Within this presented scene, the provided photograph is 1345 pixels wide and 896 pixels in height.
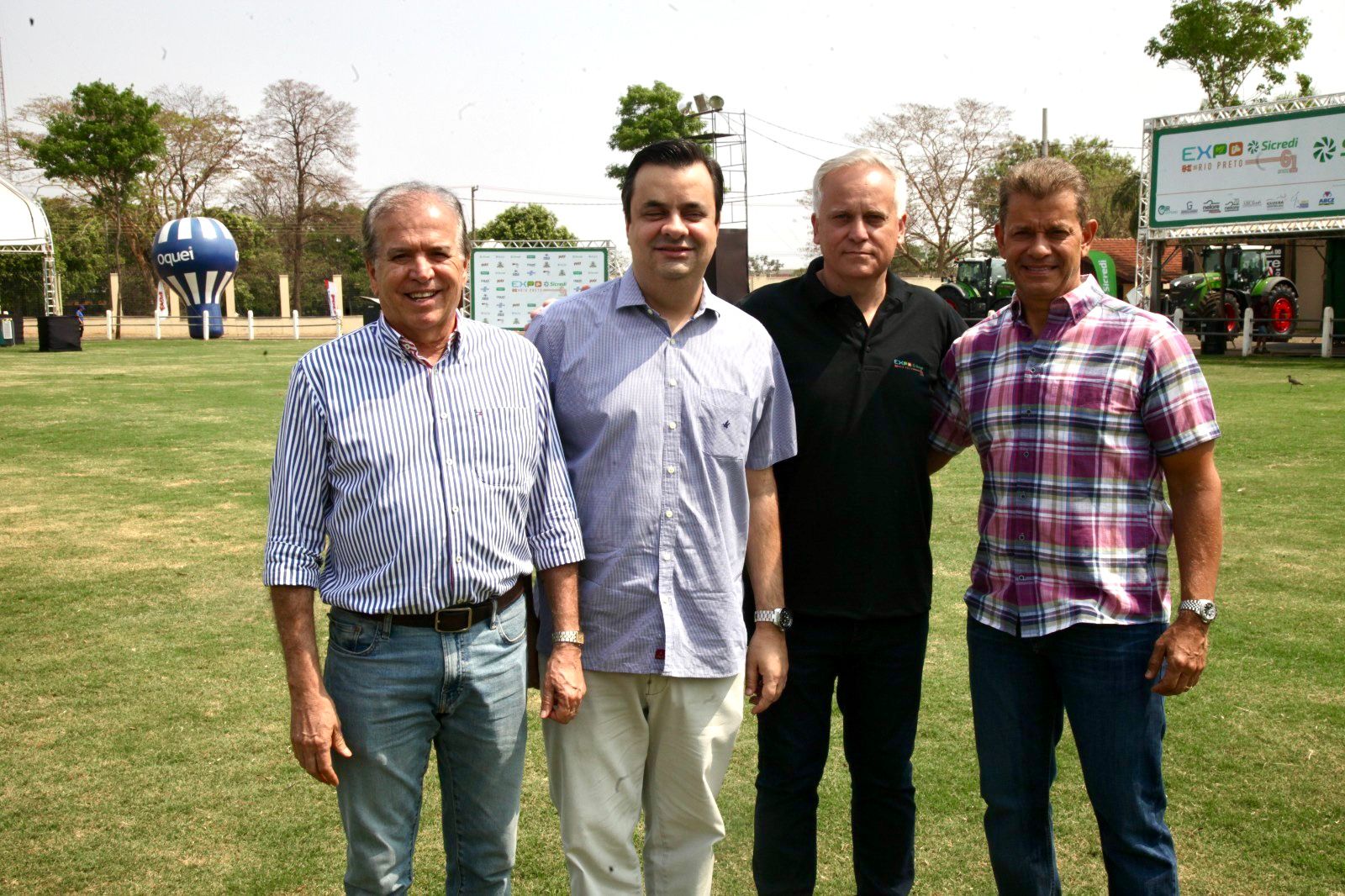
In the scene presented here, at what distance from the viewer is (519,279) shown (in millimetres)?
20688

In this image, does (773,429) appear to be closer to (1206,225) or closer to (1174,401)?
(1174,401)

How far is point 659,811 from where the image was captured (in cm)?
274

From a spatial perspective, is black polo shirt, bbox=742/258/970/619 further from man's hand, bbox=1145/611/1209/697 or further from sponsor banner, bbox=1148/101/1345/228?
sponsor banner, bbox=1148/101/1345/228

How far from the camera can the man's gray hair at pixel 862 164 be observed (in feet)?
9.64

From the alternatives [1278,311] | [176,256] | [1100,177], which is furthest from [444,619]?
[1100,177]

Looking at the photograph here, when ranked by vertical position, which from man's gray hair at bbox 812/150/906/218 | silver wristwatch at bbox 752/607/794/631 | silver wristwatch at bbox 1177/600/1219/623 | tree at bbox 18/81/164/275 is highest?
tree at bbox 18/81/164/275

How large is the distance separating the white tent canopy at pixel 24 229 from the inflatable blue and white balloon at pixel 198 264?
6.54m

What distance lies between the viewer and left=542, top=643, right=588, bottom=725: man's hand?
8.26 feet

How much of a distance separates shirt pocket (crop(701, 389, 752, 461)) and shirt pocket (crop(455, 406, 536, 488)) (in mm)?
442

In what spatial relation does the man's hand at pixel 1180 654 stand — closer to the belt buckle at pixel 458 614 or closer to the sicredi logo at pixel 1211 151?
the belt buckle at pixel 458 614

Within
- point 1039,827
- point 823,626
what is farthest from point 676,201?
Answer: point 1039,827

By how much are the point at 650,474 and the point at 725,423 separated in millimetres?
233

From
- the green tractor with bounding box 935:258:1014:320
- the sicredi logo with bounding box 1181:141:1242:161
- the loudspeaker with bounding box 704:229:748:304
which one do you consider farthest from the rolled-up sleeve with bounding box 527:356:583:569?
the green tractor with bounding box 935:258:1014:320

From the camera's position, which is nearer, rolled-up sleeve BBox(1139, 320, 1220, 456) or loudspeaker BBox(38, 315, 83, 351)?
rolled-up sleeve BBox(1139, 320, 1220, 456)
